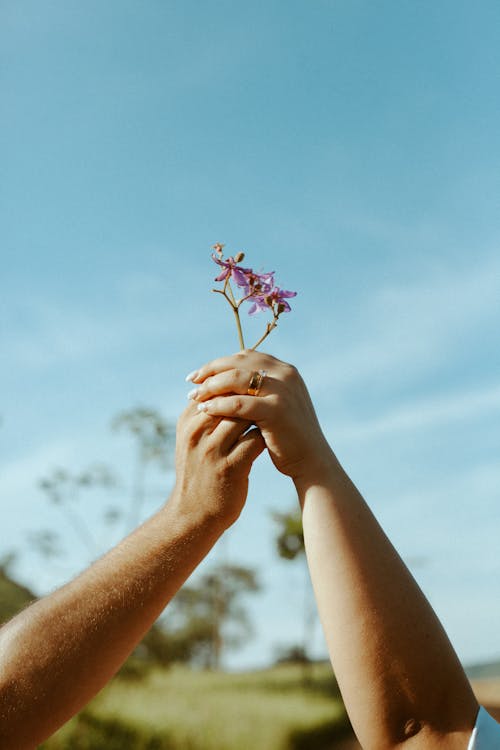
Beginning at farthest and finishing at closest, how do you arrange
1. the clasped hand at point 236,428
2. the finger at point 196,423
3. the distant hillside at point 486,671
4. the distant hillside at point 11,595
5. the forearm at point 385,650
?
the distant hillside at point 486,671
the distant hillside at point 11,595
the finger at point 196,423
the clasped hand at point 236,428
the forearm at point 385,650

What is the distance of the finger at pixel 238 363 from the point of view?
1803 mm

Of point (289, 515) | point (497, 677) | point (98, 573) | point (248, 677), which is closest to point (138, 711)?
point (248, 677)

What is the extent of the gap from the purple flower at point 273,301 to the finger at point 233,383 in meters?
0.33

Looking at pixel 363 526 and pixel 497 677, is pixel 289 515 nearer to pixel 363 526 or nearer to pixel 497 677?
pixel 497 677

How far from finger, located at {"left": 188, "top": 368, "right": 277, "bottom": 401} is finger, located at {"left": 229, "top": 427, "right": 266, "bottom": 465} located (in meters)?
0.10

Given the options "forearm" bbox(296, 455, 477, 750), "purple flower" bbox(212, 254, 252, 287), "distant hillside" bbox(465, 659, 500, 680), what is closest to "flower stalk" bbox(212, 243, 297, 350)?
"purple flower" bbox(212, 254, 252, 287)

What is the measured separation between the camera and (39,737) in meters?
1.56

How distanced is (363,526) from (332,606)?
153mm

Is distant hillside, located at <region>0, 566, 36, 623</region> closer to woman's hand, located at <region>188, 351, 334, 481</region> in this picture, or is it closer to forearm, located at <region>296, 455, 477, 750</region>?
woman's hand, located at <region>188, 351, 334, 481</region>

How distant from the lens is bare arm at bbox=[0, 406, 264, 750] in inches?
60.2

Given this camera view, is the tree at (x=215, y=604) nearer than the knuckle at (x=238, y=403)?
No

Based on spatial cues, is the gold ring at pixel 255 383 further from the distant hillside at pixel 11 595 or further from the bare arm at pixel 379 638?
the distant hillside at pixel 11 595

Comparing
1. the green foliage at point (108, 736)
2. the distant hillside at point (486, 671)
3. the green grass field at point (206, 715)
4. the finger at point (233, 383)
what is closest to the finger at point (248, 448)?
the finger at point (233, 383)

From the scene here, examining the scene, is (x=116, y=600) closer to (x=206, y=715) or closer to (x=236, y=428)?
(x=236, y=428)
